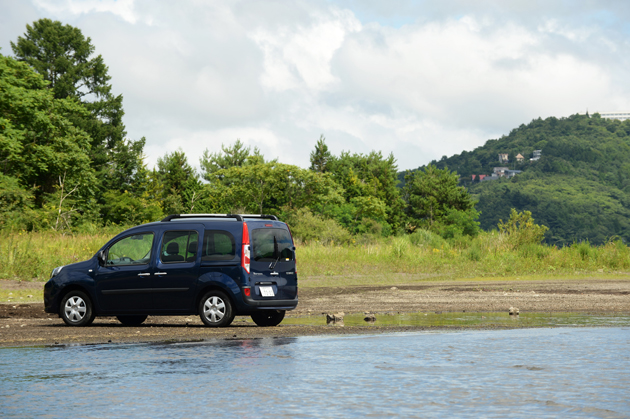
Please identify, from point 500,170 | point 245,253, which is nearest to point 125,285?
point 245,253

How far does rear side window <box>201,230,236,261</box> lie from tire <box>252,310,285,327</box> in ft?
5.04

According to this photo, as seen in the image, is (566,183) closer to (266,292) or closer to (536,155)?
(536,155)

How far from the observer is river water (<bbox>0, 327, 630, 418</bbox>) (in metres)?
6.61

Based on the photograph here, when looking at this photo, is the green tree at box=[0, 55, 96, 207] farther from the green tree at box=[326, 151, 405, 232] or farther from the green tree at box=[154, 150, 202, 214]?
the green tree at box=[326, 151, 405, 232]

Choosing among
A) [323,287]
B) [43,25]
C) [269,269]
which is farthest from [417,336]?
[43,25]

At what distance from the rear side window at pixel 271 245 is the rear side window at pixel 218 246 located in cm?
43

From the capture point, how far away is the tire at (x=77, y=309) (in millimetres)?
14828

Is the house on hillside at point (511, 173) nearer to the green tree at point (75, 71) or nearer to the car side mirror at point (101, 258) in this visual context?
the green tree at point (75, 71)

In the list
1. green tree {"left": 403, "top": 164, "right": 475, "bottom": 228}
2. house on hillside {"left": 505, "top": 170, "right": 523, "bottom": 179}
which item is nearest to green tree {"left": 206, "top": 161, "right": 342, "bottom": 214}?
green tree {"left": 403, "top": 164, "right": 475, "bottom": 228}

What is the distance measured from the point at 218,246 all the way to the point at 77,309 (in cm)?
308

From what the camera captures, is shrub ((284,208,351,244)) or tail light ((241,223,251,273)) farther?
shrub ((284,208,351,244))

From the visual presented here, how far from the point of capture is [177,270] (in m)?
14.3

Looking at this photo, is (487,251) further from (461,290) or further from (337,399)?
(337,399)

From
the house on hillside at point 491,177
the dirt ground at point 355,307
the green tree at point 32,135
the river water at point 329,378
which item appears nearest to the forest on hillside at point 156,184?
the green tree at point 32,135
